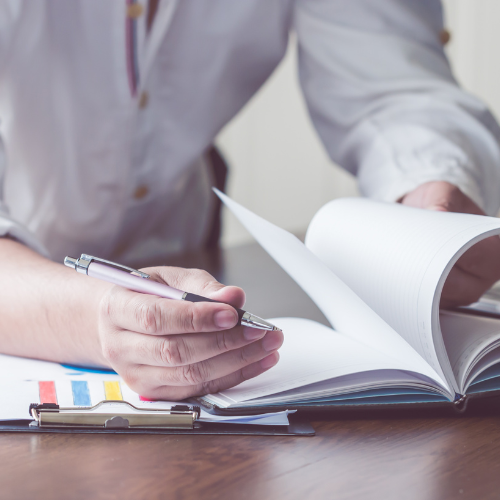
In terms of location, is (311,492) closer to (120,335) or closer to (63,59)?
(120,335)

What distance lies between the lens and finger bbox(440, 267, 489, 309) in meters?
0.59

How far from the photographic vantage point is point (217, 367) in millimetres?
427

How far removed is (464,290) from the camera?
0.60 meters

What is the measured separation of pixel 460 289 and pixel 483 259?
4 cm

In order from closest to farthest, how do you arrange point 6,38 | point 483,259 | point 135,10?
point 483,259, point 6,38, point 135,10

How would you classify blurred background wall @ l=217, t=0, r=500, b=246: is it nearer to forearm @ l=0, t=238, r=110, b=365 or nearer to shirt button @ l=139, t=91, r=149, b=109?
shirt button @ l=139, t=91, r=149, b=109

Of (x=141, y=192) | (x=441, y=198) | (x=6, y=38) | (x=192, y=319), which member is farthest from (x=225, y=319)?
(x=141, y=192)

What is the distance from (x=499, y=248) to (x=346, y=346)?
0.20 m

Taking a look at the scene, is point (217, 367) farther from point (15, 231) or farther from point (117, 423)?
point (15, 231)

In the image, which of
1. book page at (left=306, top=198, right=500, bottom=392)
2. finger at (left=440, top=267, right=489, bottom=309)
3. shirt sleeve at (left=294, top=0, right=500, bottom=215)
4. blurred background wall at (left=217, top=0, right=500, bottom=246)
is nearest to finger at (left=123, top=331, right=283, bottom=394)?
book page at (left=306, top=198, right=500, bottom=392)

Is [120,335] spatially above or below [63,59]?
below

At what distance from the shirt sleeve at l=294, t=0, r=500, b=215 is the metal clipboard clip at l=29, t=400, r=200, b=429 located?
1.66 feet

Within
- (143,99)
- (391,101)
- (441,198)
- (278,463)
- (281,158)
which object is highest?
(281,158)

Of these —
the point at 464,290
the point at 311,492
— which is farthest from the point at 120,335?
the point at 464,290
